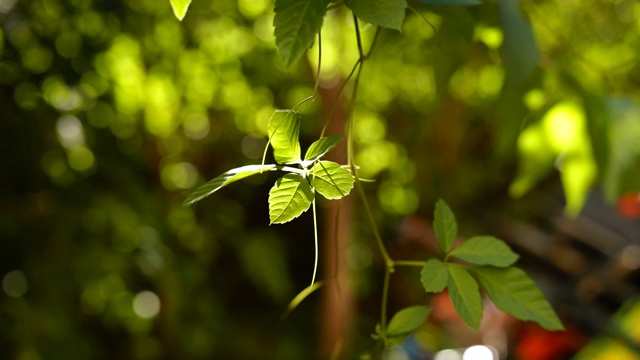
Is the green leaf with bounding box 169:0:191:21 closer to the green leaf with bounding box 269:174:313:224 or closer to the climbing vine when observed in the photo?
the climbing vine

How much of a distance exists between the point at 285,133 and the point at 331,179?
0.10 ft

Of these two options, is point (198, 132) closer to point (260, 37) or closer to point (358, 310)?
point (260, 37)

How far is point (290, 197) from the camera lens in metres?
0.31

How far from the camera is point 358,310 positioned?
7.04 feet

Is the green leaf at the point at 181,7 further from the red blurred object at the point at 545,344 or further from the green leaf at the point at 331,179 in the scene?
the red blurred object at the point at 545,344

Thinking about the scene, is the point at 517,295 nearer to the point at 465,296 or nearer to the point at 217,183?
the point at 465,296

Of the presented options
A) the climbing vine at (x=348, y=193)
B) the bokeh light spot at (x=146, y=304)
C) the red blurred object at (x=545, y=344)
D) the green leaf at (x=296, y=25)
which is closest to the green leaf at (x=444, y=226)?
the climbing vine at (x=348, y=193)

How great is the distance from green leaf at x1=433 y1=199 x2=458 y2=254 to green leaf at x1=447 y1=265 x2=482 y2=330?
0.06ft

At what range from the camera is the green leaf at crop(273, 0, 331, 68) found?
31 centimetres

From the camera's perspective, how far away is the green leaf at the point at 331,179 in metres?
0.31

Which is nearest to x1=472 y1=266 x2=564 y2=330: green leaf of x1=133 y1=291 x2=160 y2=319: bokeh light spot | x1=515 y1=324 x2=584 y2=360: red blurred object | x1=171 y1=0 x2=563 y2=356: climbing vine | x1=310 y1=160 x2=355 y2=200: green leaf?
x1=171 y1=0 x2=563 y2=356: climbing vine

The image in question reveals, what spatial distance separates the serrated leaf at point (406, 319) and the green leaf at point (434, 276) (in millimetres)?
27

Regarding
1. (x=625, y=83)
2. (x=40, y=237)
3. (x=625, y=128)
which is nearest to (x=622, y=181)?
(x=625, y=128)

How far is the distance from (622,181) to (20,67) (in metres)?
0.79
